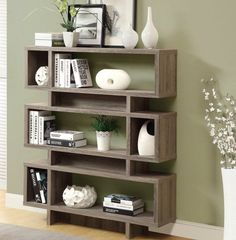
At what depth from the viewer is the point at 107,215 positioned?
4781 mm

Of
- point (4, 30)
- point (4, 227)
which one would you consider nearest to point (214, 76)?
point (4, 227)

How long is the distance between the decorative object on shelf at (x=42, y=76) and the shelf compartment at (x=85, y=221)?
929 millimetres

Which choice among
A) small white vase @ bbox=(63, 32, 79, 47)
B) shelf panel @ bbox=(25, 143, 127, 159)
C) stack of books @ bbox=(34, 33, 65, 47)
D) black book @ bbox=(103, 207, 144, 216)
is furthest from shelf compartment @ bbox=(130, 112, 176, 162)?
stack of books @ bbox=(34, 33, 65, 47)

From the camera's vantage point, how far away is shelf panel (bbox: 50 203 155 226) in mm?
4641

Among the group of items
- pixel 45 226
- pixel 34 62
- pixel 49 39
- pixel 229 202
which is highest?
pixel 49 39

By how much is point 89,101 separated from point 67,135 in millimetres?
309

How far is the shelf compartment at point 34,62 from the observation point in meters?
5.07

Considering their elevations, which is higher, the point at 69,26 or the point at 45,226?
the point at 69,26

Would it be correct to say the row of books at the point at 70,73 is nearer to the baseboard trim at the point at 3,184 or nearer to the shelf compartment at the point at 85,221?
the shelf compartment at the point at 85,221

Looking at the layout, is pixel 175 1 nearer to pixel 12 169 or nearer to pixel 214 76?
pixel 214 76

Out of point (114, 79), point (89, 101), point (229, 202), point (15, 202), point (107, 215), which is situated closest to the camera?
point (229, 202)

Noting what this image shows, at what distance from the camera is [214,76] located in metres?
4.54

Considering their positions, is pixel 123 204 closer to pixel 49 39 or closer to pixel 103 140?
pixel 103 140

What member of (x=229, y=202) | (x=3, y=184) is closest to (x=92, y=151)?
(x=229, y=202)
